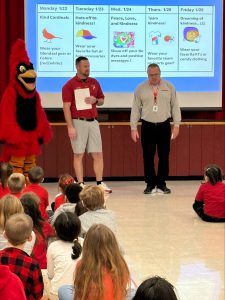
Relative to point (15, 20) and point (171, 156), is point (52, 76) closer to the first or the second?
point (15, 20)

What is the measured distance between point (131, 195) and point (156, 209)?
885 mm

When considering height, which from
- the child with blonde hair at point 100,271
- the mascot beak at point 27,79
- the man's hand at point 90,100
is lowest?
the child with blonde hair at point 100,271

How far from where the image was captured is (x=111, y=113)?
9070mm

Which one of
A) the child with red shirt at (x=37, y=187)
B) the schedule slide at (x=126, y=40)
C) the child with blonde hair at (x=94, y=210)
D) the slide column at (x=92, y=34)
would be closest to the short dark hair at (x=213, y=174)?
the child with red shirt at (x=37, y=187)

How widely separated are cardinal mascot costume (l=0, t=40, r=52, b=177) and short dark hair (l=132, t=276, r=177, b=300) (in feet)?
18.1

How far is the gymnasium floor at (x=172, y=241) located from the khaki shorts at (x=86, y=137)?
58cm

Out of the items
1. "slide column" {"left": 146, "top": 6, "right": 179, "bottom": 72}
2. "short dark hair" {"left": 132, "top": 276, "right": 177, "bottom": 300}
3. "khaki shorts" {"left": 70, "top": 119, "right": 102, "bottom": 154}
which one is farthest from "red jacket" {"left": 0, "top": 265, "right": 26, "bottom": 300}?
"slide column" {"left": 146, "top": 6, "right": 179, "bottom": 72}

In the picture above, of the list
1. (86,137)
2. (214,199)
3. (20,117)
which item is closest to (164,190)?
(86,137)

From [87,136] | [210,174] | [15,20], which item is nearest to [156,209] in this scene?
[210,174]

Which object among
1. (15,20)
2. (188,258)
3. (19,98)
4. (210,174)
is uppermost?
(15,20)

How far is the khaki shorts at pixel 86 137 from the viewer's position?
25.4 feet

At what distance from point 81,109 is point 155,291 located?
18.9 feet

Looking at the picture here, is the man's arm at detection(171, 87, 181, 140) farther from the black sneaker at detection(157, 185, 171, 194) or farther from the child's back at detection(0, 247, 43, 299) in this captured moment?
the child's back at detection(0, 247, 43, 299)

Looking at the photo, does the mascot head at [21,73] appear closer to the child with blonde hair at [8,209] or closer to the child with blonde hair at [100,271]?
the child with blonde hair at [8,209]
